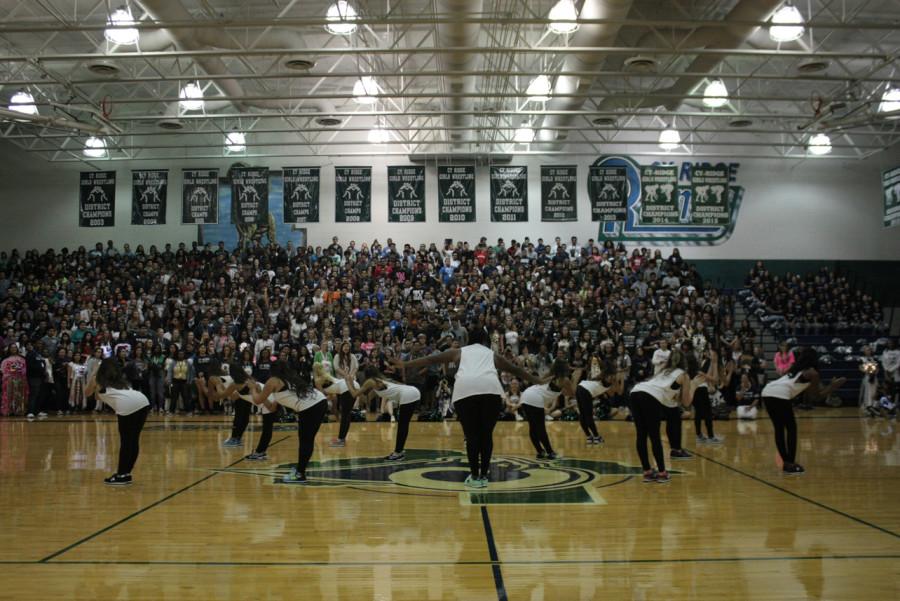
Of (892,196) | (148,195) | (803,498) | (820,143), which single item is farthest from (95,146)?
(892,196)

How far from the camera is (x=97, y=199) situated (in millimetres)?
26609

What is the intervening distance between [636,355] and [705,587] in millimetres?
15589

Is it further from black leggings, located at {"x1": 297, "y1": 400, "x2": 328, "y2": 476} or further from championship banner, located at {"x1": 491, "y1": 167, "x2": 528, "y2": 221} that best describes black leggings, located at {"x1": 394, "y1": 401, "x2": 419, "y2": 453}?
championship banner, located at {"x1": 491, "y1": 167, "x2": 528, "y2": 221}

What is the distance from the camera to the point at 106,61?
21203mm

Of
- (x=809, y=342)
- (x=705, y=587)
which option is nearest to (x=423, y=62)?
(x=809, y=342)

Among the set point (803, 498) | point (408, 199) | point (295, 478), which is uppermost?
point (408, 199)

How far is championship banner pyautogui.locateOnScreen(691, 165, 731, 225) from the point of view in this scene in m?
27.9

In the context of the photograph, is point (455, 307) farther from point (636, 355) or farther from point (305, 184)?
point (305, 184)

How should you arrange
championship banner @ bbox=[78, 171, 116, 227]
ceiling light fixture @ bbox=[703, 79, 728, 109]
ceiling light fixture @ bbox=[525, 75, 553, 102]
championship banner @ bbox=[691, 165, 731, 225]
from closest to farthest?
1. ceiling light fixture @ bbox=[703, 79, 728, 109]
2. ceiling light fixture @ bbox=[525, 75, 553, 102]
3. championship banner @ bbox=[78, 171, 116, 227]
4. championship banner @ bbox=[691, 165, 731, 225]

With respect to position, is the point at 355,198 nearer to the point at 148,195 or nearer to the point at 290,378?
the point at 148,195

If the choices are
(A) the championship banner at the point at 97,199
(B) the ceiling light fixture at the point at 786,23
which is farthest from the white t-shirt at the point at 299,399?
(A) the championship banner at the point at 97,199

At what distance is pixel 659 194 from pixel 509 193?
5.91 metres

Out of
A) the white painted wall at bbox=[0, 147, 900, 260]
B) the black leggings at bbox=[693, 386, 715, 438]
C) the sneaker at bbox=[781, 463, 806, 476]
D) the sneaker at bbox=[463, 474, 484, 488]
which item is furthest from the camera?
the white painted wall at bbox=[0, 147, 900, 260]

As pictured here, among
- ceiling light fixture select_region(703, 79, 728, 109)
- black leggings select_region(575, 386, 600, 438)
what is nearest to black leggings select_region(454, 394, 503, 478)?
black leggings select_region(575, 386, 600, 438)
